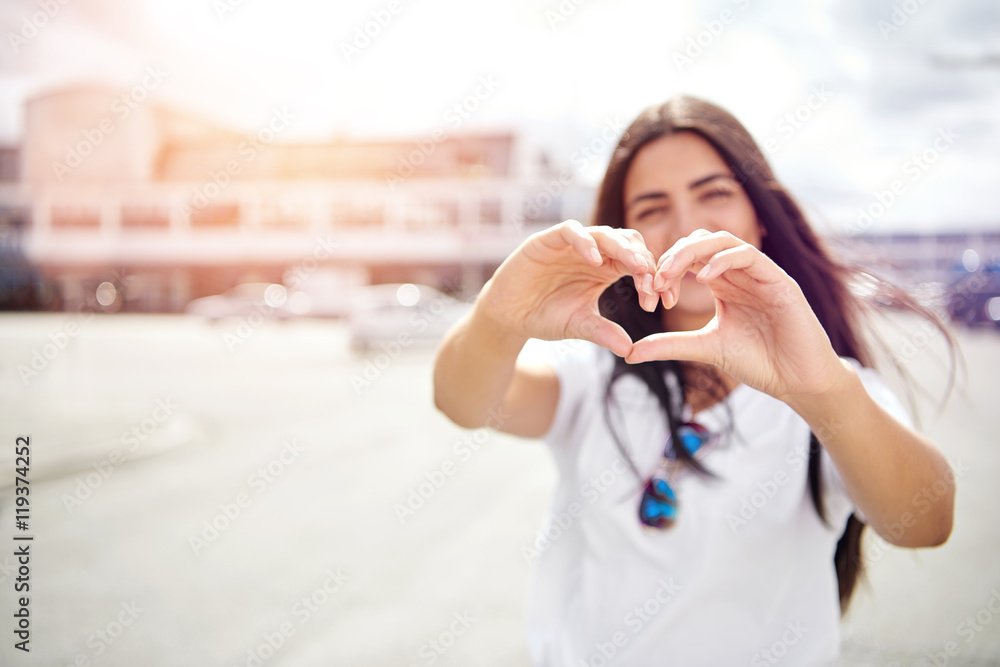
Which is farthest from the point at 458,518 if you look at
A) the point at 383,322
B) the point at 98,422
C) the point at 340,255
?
the point at 340,255

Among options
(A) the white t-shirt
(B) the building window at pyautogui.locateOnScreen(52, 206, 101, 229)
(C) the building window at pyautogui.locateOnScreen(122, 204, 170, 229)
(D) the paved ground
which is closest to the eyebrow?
(A) the white t-shirt

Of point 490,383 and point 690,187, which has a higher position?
point 690,187

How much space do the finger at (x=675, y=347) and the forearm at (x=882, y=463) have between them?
0.73 ft

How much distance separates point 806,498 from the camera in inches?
63.2

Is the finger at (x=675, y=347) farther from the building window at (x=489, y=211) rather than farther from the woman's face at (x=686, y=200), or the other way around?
the building window at (x=489, y=211)

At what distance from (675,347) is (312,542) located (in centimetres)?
394

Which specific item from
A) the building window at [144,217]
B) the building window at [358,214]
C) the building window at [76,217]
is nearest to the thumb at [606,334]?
the building window at [358,214]

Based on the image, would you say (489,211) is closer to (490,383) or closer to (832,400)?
(490,383)

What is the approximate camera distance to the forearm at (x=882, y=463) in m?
1.26

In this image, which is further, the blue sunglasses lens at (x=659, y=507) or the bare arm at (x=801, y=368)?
the blue sunglasses lens at (x=659, y=507)

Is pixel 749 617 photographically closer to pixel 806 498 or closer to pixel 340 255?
pixel 806 498

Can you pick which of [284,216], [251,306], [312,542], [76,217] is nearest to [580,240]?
[312,542]

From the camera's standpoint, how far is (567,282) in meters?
1.35

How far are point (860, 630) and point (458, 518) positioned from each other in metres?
2.80
